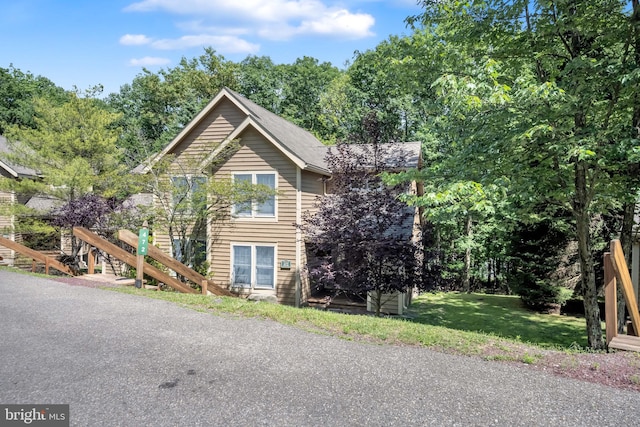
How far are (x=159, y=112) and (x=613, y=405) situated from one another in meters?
41.8

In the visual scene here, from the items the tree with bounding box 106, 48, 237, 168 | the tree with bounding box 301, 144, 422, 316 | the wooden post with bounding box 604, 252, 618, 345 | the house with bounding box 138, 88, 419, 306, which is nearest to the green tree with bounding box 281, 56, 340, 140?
the tree with bounding box 106, 48, 237, 168

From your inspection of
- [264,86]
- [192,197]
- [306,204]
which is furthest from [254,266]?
[264,86]

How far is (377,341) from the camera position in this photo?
6.12 m

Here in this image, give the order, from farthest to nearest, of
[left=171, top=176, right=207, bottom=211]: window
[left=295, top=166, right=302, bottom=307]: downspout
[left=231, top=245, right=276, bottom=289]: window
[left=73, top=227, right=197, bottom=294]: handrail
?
[left=231, top=245, right=276, bottom=289]: window → [left=295, top=166, right=302, bottom=307]: downspout → [left=171, top=176, right=207, bottom=211]: window → [left=73, top=227, right=197, bottom=294]: handrail

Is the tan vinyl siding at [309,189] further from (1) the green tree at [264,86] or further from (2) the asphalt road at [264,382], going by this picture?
(1) the green tree at [264,86]

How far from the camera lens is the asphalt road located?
386 centimetres

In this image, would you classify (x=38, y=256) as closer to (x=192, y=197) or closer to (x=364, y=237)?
(x=192, y=197)

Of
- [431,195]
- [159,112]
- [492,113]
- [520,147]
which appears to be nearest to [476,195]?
[431,195]

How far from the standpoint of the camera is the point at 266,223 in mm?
14594

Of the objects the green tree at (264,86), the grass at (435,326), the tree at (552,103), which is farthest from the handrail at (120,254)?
the green tree at (264,86)

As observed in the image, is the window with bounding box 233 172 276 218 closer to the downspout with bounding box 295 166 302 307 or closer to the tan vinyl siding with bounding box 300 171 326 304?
the downspout with bounding box 295 166 302 307

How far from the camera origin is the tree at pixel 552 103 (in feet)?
24.4

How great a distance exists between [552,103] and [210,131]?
12.1 meters

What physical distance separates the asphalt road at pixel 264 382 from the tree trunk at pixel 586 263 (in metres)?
4.66
